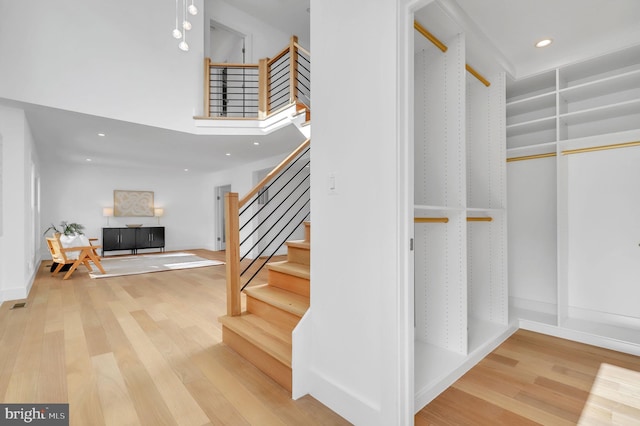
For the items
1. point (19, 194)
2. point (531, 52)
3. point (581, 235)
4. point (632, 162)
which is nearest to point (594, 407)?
point (581, 235)

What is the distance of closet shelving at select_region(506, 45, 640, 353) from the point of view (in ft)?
7.94

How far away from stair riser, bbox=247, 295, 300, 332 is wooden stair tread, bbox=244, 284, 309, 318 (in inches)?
1.5

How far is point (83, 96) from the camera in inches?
154

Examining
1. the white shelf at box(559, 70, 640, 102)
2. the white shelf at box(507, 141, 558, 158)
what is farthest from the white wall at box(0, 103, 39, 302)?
the white shelf at box(559, 70, 640, 102)

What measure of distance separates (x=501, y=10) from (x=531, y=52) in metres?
0.83

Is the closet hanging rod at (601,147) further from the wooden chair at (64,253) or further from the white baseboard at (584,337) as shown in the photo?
the wooden chair at (64,253)

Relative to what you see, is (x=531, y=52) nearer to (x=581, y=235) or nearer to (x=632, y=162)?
(x=632, y=162)

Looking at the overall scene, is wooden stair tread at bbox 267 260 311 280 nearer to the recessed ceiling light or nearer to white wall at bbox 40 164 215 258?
the recessed ceiling light

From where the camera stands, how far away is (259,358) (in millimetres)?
1979

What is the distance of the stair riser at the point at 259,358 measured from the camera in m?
1.76

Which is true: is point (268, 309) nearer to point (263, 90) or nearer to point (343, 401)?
point (343, 401)

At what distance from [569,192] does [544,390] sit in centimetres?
182

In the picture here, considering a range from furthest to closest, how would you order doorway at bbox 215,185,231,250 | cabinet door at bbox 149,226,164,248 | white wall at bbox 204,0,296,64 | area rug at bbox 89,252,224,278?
doorway at bbox 215,185,231,250
cabinet door at bbox 149,226,164,248
white wall at bbox 204,0,296,64
area rug at bbox 89,252,224,278

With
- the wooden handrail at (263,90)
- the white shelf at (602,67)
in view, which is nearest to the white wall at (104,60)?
the wooden handrail at (263,90)
